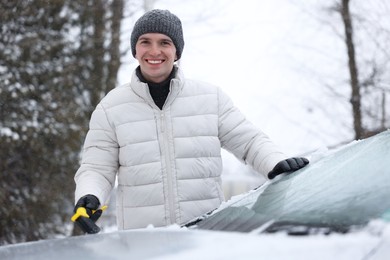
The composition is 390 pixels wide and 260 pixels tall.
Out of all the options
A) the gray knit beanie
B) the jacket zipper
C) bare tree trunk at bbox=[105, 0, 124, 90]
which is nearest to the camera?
the jacket zipper

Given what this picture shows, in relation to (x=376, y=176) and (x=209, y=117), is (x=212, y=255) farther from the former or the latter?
(x=209, y=117)

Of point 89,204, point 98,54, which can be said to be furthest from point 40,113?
point 89,204

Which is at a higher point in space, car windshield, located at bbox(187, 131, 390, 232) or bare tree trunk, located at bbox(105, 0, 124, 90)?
bare tree trunk, located at bbox(105, 0, 124, 90)

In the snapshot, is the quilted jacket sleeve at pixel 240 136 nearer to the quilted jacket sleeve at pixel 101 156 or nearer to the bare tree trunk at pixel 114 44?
the quilted jacket sleeve at pixel 101 156

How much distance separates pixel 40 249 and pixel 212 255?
61cm

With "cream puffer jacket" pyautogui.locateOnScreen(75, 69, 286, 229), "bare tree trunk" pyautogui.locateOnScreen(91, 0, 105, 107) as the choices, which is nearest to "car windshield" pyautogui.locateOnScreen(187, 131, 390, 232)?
"cream puffer jacket" pyautogui.locateOnScreen(75, 69, 286, 229)

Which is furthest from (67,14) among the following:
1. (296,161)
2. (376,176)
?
(376,176)

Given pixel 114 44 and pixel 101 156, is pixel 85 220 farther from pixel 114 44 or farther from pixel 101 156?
pixel 114 44

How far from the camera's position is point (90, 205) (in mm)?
2277

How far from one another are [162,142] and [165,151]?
0.12 feet

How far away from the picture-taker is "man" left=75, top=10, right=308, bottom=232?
246 cm

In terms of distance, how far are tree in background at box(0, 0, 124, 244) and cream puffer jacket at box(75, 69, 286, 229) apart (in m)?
4.49

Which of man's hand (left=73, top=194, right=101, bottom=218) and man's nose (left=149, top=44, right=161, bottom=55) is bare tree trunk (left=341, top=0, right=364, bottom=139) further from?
man's hand (left=73, top=194, right=101, bottom=218)

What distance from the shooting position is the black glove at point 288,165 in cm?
225
